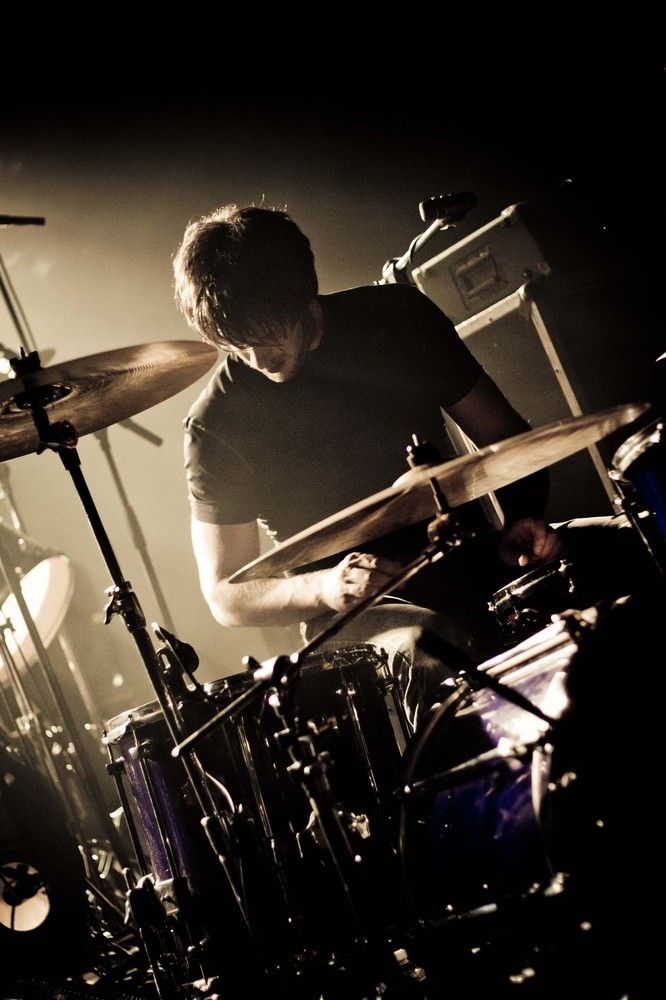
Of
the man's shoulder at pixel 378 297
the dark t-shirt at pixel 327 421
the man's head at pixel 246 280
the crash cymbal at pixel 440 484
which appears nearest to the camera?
the crash cymbal at pixel 440 484

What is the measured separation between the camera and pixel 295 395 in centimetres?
262

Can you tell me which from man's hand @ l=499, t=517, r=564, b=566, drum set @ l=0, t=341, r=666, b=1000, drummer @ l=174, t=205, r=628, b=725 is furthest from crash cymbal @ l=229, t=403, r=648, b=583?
drummer @ l=174, t=205, r=628, b=725

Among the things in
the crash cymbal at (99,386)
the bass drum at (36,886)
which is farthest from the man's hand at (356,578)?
the bass drum at (36,886)

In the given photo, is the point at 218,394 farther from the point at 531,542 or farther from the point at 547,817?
the point at 547,817

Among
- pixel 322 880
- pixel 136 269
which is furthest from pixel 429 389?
pixel 136 269

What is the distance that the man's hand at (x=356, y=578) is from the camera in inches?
66.7

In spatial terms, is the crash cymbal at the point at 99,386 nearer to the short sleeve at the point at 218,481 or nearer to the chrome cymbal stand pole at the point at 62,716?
the short sleeve at the point at 218,481

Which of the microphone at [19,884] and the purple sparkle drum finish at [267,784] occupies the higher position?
the purple sparkle drum finish at [267,784]

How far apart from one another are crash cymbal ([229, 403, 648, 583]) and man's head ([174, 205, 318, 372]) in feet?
3.32

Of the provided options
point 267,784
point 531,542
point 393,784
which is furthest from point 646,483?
point 267,784

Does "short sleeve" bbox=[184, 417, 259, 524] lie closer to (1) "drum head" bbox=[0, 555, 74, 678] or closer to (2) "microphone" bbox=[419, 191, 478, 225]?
(2) "microphone" bbox=[419, 191, 478, 225]

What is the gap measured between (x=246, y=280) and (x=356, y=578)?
1.22 metres

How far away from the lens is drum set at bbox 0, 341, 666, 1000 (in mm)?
1185

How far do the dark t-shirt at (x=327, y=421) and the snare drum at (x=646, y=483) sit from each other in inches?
42.5
